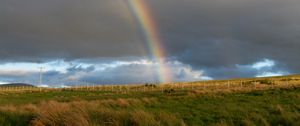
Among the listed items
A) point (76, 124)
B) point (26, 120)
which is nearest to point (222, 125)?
point (76, 124)

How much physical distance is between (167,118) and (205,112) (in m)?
6.41

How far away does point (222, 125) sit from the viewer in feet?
36.9

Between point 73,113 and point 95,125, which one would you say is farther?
point 73,113

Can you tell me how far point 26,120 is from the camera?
547 inches

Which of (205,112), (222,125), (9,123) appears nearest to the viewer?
(222,125)

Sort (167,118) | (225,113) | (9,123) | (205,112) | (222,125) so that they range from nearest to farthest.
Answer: (222,125) < (167,118) < (9,123) < (225,113) < (205,112)

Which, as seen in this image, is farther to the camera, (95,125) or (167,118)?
(167,118)

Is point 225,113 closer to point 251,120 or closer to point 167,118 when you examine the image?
point 251,120

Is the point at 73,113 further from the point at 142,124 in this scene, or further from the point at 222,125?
the point at 222,125

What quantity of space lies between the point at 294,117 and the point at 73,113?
23.4 feet

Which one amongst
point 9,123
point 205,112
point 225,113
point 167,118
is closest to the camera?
point 167,118

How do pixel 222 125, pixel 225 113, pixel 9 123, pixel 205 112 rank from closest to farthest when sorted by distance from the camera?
pixel 222 125
pixel 9 123
pixel 225 113
pixel 205 112

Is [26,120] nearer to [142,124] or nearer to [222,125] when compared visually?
[142,124]

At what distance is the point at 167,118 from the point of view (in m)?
12.4
